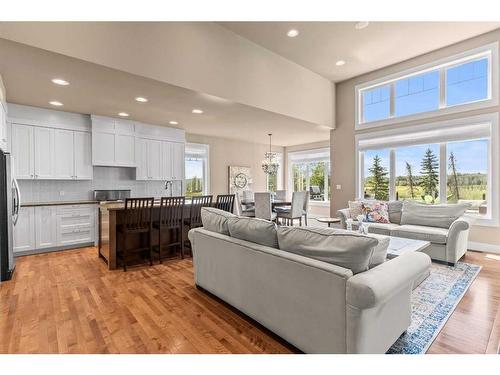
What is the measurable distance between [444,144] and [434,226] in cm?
184

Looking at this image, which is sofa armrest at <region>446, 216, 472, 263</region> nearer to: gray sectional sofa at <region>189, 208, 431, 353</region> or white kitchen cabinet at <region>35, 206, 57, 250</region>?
gray sectional sofa at <region>189, 208, 431, 353</region>

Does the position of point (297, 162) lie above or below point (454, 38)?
below

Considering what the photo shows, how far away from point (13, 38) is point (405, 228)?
5.56 m

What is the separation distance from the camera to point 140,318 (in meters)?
2.24

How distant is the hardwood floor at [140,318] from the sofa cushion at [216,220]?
73 cm

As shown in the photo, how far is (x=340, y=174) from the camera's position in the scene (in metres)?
6.41

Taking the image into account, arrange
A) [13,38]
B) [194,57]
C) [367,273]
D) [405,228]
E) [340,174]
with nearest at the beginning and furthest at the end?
[367,273]
[13,38]
[194,57]
[405,228]
[340,174]

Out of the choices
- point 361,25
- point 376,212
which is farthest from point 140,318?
point 361,25

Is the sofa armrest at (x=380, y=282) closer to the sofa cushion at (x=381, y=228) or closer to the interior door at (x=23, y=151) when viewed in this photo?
the sofa cushion at (x=381, y=228)

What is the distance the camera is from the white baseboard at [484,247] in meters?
4.25

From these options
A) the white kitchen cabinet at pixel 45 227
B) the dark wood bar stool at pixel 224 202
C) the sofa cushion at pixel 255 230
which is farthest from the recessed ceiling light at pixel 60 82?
the sofa cushion at pixel 255 230

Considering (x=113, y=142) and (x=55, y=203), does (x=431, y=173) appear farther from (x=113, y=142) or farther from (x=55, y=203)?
(x=55, y=203)

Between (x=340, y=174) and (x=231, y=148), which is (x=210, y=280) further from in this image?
(x=231, y=148)
